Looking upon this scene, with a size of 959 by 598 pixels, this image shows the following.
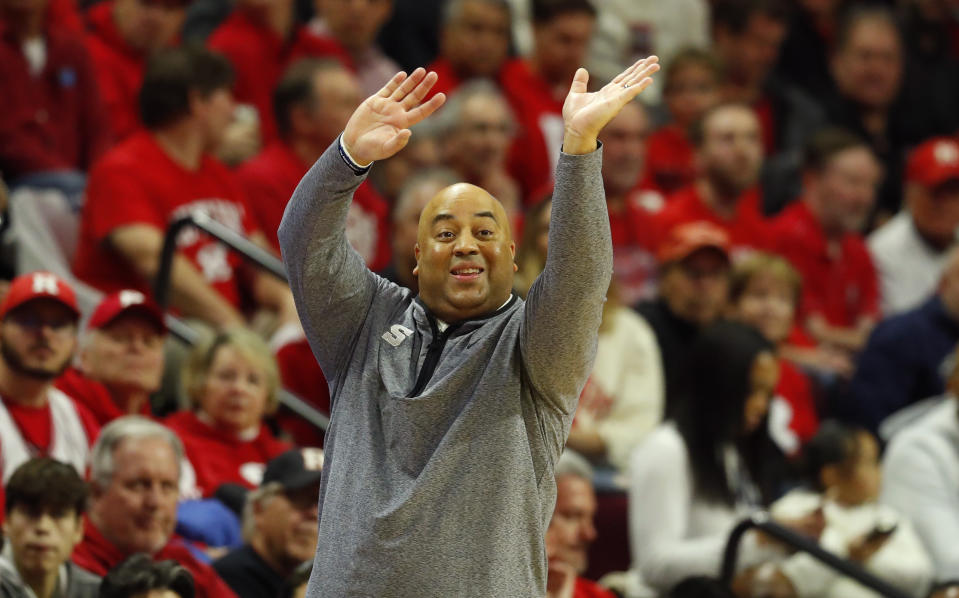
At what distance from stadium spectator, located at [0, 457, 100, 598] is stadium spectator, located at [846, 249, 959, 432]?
3864mm

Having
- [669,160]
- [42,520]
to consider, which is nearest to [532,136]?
[669,160]

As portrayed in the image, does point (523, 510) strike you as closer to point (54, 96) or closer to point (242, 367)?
point (242, 367)

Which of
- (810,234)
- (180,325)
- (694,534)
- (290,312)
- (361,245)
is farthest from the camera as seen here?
(810,234)

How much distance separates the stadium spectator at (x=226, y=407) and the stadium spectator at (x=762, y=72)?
4104 millimetres

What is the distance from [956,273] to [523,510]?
4516 mm

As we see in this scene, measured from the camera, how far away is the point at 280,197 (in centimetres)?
689

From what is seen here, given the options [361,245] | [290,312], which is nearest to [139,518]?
[290,312]

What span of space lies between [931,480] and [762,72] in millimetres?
3736

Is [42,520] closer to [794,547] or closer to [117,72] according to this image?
[794,547]

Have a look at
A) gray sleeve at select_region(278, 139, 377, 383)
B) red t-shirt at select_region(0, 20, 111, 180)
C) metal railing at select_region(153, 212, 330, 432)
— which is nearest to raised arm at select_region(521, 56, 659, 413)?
gray sleeve at select_region(278, 139, 377, 383)

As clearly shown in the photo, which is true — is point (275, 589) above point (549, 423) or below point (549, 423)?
below

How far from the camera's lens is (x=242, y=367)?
5.40 meters

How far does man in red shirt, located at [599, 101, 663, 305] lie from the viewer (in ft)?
24.0

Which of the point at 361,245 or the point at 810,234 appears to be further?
the point at 810,234
